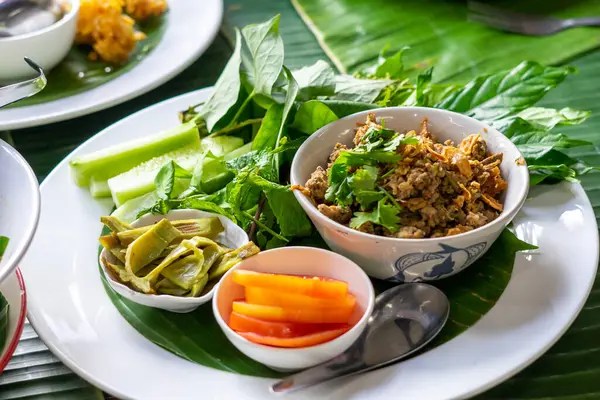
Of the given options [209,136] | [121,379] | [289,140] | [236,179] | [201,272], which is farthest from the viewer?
[209,136]

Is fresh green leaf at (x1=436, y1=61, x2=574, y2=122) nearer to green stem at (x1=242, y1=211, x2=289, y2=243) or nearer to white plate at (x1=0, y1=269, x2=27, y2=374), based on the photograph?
green stem at (x1=242, y1=211, x2=289, y2=243)

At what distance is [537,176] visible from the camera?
1.87 meters

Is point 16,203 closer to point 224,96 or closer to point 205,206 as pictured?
point 205,206

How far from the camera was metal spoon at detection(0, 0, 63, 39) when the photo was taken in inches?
96.3

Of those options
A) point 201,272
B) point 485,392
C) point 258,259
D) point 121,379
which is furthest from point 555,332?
point 121,379

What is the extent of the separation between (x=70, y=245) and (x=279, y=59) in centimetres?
77

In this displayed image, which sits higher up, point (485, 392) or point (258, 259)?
point (258, 259)

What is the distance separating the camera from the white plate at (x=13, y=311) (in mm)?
1451

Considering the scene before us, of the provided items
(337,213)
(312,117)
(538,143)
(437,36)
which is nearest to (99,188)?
(312,117)

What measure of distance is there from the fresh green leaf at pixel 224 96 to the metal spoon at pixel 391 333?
0.81 m

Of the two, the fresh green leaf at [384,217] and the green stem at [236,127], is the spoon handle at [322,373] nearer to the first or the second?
the fresh green leaf at [384,217]

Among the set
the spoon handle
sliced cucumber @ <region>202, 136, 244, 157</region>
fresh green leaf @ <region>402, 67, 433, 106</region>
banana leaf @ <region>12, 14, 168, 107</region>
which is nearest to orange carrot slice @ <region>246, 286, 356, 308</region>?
the spoon handle

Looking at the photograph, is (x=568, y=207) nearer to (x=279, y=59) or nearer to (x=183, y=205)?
(x=279, y=59)

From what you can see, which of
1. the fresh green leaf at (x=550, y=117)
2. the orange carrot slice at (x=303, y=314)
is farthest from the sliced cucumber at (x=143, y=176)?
the fresh green leaf at (x=550, y=117)
